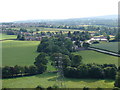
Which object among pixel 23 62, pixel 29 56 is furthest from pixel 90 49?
pixel 23 62

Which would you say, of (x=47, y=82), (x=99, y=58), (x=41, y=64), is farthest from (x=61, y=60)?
(x=99, y=58)

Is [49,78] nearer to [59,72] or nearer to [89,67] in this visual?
[59,72]

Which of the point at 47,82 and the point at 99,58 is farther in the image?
the point at 99,58

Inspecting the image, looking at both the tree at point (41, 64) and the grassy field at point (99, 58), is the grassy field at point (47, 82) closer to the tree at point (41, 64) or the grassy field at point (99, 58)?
the tree at point (41, 64)

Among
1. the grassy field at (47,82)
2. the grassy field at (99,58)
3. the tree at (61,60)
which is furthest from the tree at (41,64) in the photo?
the grassy field at (99,58)

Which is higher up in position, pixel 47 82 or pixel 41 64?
pixel 41 64

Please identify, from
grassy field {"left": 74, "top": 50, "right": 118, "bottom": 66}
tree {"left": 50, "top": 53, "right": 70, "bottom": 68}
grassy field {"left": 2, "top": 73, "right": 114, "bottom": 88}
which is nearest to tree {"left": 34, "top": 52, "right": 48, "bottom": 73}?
tree {"left": 50, "top": 53, "right": 70, "bottom": 68}

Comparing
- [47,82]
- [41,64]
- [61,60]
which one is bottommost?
[47,82]

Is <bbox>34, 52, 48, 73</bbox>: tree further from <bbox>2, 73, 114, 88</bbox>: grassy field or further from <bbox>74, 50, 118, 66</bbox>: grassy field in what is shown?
<bbox>74, 50, 118, 66</bbox>: grassy field

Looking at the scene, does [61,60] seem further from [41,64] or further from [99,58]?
[99,58]
